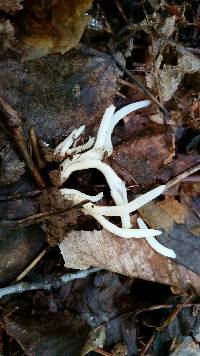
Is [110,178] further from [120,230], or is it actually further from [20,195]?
[20,195]

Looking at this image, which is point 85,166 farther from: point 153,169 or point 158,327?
point 158,327

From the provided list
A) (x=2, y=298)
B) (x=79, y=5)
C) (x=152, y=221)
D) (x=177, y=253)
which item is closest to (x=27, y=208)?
(x=2, y=298)

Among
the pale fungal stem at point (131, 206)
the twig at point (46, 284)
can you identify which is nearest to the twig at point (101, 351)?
the twig at point (46, 284)

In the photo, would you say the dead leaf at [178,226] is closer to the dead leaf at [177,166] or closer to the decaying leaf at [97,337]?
the dead leaf at [177,166]

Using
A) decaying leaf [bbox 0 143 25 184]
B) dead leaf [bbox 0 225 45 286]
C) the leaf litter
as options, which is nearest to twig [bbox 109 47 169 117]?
the leaf litter

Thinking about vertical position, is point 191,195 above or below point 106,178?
below

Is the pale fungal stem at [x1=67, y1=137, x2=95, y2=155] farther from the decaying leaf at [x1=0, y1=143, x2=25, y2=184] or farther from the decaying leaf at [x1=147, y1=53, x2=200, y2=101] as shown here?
the decaying leaf at [x1=147, y1=53, x2=200, y2=101]

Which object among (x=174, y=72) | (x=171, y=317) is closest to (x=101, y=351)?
(x=171, y=317)
